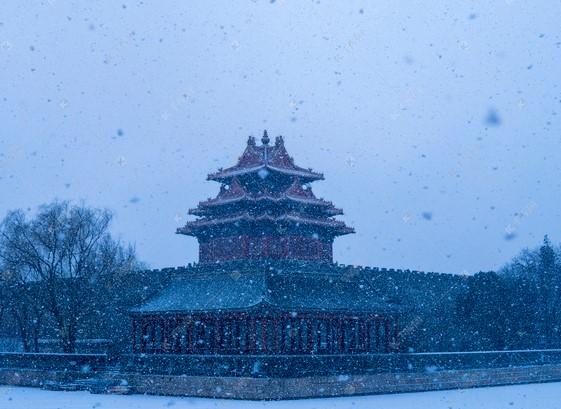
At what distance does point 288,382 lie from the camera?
71.7ft

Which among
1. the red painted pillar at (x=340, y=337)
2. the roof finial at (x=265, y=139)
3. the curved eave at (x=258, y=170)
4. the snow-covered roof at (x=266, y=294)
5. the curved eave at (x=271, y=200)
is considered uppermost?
the roof finial at (x=265, y=139)

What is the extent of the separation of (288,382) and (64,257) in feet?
51.2

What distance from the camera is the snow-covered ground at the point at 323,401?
19922 mm

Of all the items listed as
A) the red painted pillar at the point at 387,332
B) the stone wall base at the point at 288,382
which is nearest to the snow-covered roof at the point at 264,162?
the red painted pillar at the point at 387,332

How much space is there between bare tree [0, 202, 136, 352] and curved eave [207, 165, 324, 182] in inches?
234

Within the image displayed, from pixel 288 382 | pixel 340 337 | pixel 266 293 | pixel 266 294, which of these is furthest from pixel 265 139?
pixel 288 382

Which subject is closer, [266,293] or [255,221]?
[266,293]

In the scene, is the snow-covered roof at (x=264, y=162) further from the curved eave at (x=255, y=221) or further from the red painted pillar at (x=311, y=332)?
the red painted pillar at (x=311, y=332)

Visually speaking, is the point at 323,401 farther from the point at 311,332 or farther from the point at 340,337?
the point at 340,337

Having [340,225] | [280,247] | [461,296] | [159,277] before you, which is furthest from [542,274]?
[159,277]

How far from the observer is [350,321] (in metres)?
27.3

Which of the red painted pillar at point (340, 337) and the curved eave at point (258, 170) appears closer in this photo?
the red painted pillar at point (340, 337)

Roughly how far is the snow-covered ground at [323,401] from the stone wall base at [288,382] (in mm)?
643

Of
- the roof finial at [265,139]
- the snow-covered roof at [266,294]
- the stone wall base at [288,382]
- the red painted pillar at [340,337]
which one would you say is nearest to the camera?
the stone wall base at [288,382]
